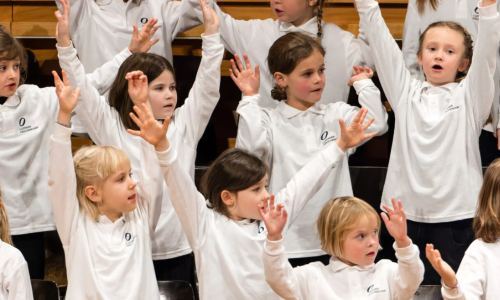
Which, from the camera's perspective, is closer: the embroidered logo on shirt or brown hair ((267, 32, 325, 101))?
the embroidered logo on shirt

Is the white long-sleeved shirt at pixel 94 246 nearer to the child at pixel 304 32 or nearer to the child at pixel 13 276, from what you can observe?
the child at pixel 13 276

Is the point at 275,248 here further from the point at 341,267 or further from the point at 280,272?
the point at 341,267

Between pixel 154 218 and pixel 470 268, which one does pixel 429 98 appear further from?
pixel 154 218

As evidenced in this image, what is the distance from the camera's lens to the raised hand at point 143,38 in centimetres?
321

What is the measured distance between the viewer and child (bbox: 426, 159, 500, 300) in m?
2.26

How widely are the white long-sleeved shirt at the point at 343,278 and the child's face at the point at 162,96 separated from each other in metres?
0.98

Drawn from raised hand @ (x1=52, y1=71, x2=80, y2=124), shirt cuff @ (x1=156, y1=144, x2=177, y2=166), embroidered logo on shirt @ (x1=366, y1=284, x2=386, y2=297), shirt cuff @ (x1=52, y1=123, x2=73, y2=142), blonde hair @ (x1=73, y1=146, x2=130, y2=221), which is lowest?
embroidered logo on shirt @ (x1=366, y1=284, x2=386, y2=297)

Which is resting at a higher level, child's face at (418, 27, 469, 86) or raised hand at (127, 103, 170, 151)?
child's face at (418, 27, 469, 86)

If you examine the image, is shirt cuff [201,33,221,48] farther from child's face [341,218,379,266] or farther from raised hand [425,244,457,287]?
raised hand [425,244,457,287]

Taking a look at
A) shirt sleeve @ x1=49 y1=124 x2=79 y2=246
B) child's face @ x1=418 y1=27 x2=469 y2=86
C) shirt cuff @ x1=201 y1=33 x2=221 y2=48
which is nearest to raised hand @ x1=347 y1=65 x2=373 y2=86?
child's face @ x1=418 y1=27 x2=469 y2=86

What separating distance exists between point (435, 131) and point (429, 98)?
160 millimetres

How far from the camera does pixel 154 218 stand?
2.54m

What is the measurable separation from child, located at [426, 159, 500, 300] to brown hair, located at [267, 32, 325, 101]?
1.01 metres

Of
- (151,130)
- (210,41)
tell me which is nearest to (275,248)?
(151,130)
